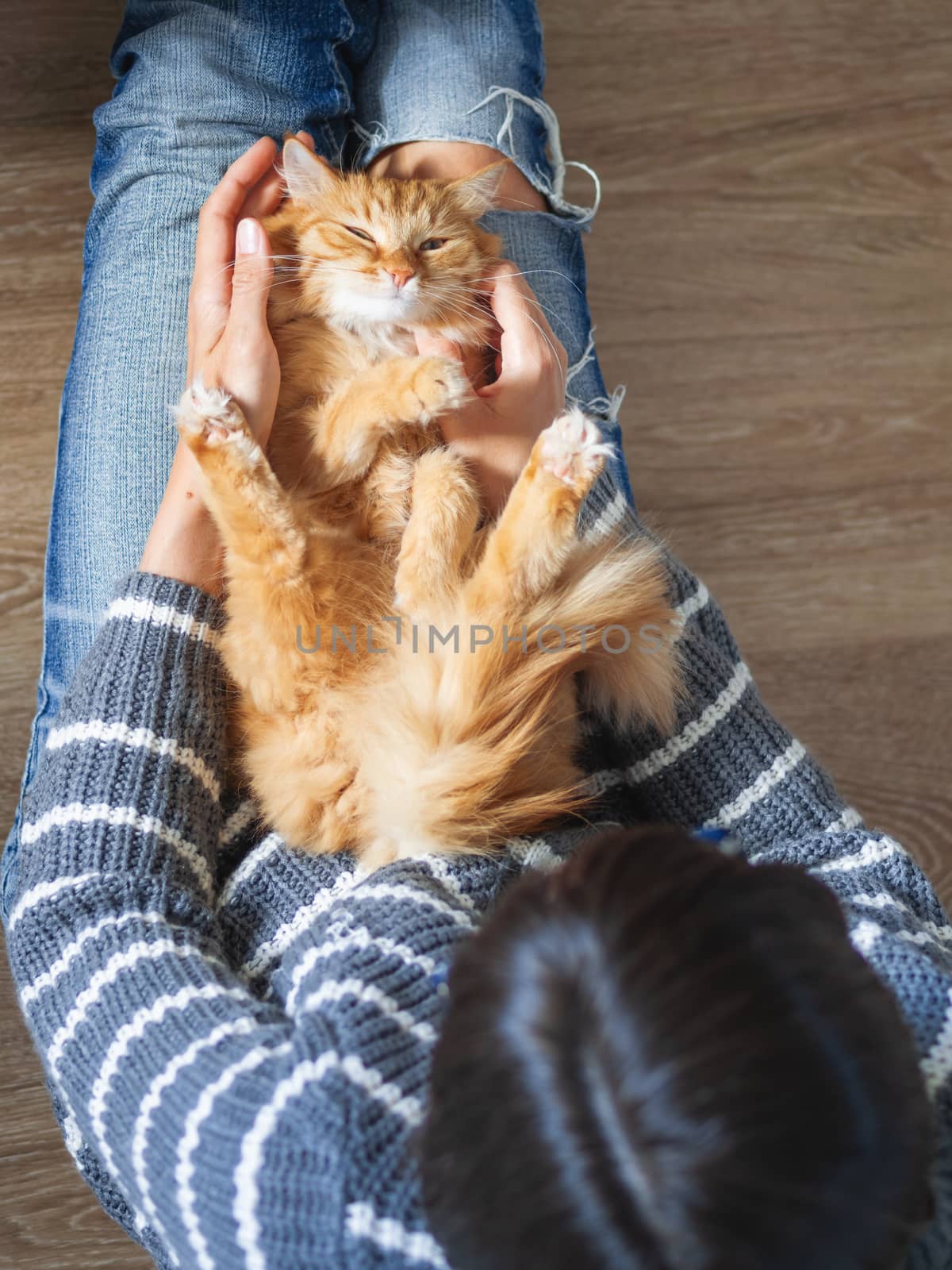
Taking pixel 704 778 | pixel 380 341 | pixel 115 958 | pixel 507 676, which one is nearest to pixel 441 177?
pixel 380 341

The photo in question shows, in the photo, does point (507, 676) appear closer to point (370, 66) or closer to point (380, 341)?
point (380, 341)

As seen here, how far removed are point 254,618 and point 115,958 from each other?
0.35 meters

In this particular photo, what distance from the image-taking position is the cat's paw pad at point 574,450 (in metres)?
0.91

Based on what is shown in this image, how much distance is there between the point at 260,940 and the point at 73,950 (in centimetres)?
18

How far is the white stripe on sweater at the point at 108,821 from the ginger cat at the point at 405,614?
0.10 metres

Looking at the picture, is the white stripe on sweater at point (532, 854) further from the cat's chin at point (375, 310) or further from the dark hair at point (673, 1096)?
the cat's chin at point (375, 310)

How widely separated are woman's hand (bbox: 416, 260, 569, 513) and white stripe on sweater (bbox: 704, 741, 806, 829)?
1.38 ft

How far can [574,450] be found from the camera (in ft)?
3.01

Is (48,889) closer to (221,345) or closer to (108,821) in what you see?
(108,821)

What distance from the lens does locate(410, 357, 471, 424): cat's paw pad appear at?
3.20 feet

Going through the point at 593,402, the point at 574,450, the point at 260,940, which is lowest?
the point at 260,940

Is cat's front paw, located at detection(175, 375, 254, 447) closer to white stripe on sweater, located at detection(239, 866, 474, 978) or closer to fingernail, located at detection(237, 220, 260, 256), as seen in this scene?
fingernail, located at detection(237, 220, 260, 256)

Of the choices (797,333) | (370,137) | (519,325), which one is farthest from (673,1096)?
(797,333)

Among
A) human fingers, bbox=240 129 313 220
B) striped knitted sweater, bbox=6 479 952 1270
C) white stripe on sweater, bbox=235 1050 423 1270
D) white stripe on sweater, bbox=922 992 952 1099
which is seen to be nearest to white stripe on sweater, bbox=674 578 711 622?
striped knitted sweater, bbox=6 479 952 1270
